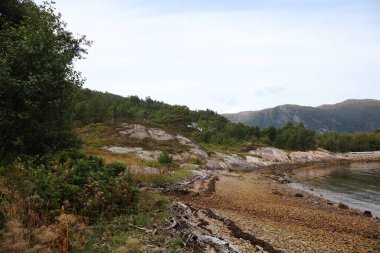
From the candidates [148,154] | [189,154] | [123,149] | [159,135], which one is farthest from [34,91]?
[159,135]

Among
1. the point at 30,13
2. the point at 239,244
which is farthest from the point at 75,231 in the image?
the point at 30,13

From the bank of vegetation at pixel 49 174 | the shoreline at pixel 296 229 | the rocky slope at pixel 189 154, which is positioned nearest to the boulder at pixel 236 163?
the rocky slope at pixel 189 154

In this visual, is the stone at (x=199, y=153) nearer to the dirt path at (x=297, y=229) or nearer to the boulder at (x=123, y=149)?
the boulder at (x=123, y=149)

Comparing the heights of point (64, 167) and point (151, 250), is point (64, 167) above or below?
above

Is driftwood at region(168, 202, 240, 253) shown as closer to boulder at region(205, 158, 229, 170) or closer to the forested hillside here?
boulder at region(205, 158, 229, 170)

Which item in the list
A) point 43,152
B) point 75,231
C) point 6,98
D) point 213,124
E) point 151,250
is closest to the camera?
point 151,250

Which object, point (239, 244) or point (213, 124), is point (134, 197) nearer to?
point (239, 244)

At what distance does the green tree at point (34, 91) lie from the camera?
14914 millimetres

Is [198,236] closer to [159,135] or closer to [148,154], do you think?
[148,154]

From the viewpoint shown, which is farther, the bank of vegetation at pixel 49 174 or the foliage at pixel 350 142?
the foliage at pixel 350 142

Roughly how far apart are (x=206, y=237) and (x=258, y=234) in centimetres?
420

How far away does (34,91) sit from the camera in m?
15.3

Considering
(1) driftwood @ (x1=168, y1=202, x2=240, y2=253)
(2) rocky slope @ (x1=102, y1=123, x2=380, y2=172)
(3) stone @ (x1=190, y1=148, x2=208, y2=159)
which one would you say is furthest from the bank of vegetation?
(3) stone @ (x1=190, y1=148, x2=208, y2=159)

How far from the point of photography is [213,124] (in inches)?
6845
